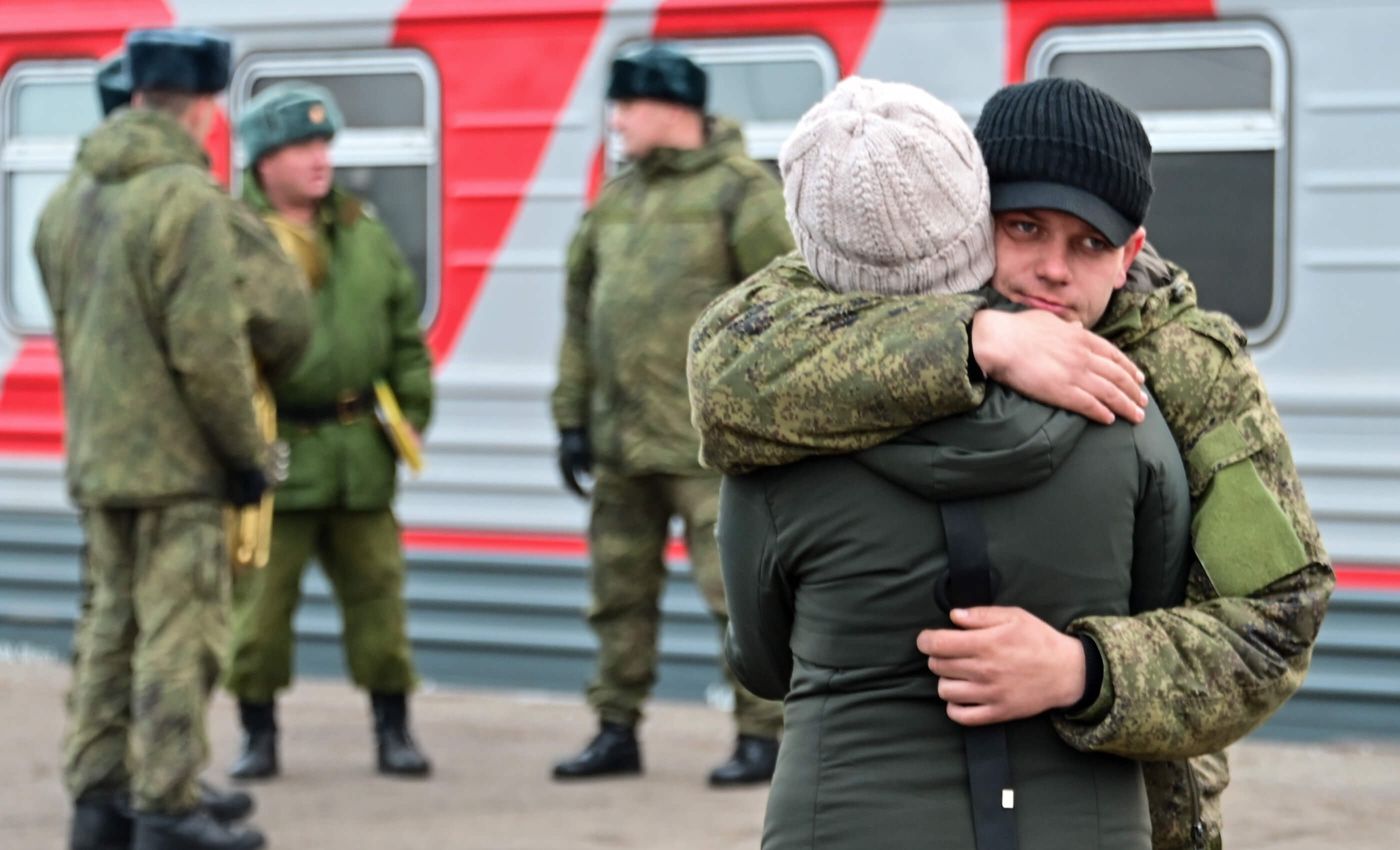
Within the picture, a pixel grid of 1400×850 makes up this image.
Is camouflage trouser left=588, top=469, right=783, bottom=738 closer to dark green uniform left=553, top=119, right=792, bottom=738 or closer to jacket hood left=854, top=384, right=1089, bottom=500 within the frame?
dark green uniform left=553, top=119, right=792, bottom=738

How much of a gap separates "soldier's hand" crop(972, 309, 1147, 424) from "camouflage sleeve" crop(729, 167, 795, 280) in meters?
3.60

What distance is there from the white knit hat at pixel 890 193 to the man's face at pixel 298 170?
13.0 feet

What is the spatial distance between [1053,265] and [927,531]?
0.99ft

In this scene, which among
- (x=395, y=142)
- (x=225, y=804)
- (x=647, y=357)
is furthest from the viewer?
(x=395, y=142)

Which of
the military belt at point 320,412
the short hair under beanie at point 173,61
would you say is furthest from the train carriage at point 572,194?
the short hair under beanie at point 173,61

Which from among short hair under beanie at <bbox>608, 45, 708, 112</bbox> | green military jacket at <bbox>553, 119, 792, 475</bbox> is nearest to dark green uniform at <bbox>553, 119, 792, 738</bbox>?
green military jacket at <bbox>553, 119, 792, 475</bbox>

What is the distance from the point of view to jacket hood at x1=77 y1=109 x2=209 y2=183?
194 inches

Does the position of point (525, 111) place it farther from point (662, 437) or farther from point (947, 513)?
point (947, 513)

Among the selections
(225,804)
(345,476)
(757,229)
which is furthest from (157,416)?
(757,229)

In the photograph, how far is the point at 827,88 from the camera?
648 centimetres

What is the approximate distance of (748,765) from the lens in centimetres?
582

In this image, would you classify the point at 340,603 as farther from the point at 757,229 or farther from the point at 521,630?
the point at 757,229

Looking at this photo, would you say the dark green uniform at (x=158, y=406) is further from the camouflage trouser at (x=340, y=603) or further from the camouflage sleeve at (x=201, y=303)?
the camouflage trouser at (x=340, y=603)

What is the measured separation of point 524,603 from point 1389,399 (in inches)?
105
